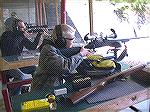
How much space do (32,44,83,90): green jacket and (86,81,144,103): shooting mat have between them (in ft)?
0.80

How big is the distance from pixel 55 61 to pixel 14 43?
0.85 m

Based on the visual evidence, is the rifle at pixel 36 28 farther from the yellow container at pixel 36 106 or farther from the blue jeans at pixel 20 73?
the yellow container at pixel 36 106

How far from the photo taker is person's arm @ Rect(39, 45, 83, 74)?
119 centimetres

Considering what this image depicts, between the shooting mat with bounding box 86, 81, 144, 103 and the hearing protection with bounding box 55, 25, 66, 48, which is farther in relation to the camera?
the hearing protection with bounding box 55, 25, 66, 48

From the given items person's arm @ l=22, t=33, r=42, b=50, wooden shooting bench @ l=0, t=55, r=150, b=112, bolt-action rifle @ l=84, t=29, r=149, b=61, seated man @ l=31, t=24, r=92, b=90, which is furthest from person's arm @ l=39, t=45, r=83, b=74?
person's arm @ l=22, t=33, r=42, b=50

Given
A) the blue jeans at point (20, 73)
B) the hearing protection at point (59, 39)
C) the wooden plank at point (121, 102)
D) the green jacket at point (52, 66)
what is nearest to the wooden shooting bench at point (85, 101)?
the wooden plank at point (121, 102)

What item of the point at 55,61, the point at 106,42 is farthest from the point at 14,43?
the point at 55,61

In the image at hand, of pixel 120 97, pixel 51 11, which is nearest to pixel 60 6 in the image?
pixel 51 11

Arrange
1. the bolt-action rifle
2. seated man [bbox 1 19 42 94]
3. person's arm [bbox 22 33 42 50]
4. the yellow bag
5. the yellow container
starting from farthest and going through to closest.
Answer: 1. person's arm [bbox 22 33 42 50]
2. seated man [bbox 1 19 42 94]
3. the bolt-action rifle
4. the yellow bag
5. the yellow container

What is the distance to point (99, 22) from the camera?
1773mm

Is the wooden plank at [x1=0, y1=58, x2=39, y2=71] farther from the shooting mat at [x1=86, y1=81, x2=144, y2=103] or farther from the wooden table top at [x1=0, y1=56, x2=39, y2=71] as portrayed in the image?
the shooting mat at [x1=86, y1=81, x2=144, y2=103]

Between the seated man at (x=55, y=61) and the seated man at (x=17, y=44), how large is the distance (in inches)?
26.9

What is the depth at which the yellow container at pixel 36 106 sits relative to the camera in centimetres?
88

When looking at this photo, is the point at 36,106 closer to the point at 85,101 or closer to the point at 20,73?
the point at 85,101
